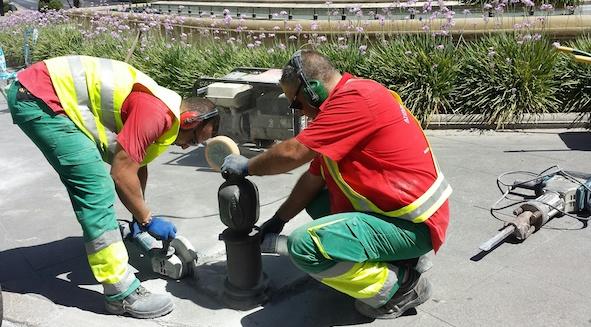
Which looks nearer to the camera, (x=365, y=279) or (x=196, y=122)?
(x=365, y=279)

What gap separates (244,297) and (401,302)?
2.86 feet

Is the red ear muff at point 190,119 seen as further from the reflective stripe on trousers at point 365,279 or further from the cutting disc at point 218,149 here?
the reflective stripe on trousers at point 365,279

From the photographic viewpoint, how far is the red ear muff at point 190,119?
3.63m

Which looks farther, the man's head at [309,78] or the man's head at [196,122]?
the man's head at [196,122]

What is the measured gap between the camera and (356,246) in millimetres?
3100

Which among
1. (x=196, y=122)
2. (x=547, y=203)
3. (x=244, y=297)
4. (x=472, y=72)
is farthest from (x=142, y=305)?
(x=472, y=72)

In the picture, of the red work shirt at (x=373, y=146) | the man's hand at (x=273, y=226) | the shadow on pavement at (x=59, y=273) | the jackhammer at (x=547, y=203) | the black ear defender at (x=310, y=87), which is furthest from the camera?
the jackhammer at (x=547, y=203)

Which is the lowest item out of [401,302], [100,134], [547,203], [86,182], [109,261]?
[401,302]

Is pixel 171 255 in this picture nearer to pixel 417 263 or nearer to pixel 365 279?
pixel 365 279

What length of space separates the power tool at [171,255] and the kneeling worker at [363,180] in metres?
0.77

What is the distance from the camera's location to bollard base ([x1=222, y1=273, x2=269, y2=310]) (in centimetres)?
356

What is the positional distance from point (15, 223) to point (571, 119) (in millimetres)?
5605

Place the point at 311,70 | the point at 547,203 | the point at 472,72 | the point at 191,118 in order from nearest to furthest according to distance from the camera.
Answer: the point at 311,70 → the point at 191,118 → the point at 547,203 → the point at 472,72

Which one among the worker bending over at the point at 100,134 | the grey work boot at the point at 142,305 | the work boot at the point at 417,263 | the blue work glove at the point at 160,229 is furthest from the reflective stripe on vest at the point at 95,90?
the work boot at the point at 417,263
